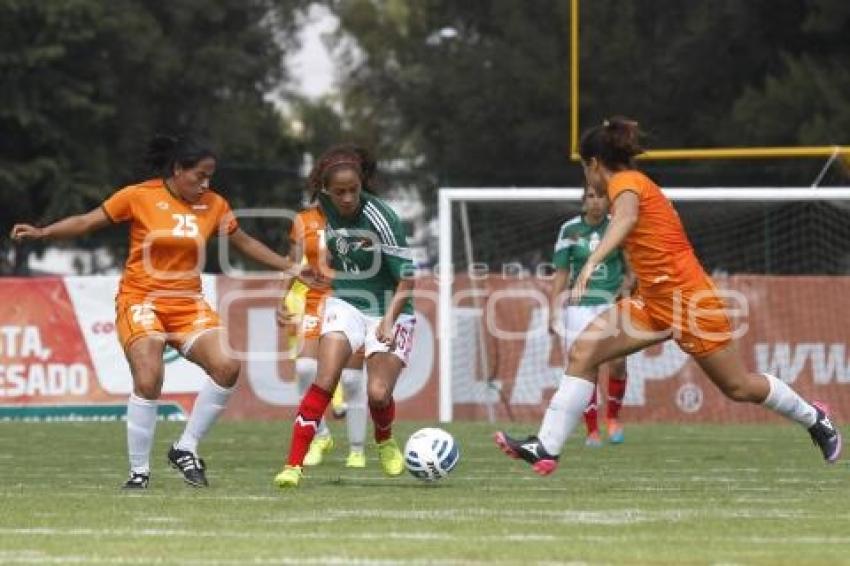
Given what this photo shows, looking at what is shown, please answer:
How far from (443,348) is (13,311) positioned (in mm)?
4419

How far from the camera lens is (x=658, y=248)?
39.7 ft

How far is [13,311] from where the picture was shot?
2297 centimetres

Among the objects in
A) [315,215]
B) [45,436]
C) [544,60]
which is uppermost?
[544,60]

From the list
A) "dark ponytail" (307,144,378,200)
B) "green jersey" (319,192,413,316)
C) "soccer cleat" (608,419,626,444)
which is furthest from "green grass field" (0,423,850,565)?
"dark ponytail" (307,144,378,200)

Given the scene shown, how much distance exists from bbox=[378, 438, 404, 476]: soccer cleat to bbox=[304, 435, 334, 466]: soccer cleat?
1330 mm

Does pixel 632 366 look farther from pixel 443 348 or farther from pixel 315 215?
pixel 315 215

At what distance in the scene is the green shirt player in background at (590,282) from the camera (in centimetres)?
1717

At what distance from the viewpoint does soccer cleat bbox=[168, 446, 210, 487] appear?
1220 cm

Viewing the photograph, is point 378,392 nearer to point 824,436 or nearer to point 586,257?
point 824,436

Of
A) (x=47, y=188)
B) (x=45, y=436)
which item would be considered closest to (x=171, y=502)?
(x=45, y=436)

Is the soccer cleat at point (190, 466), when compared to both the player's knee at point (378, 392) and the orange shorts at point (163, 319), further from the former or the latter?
the player's knee at point (378, 392)

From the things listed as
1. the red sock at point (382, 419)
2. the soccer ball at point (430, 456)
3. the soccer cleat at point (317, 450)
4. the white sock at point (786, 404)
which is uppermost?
the white sock at point (786, 404)

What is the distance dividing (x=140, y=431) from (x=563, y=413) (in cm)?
224

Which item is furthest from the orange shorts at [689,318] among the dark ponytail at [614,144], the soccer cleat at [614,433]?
the soccer cleat at [614,433]
